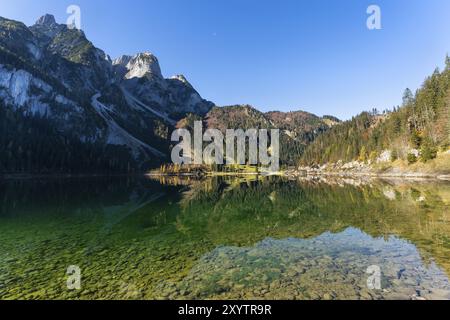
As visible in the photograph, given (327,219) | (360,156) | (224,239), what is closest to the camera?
(224,239)

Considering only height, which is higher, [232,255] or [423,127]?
[423,127]

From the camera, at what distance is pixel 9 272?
19875 mm

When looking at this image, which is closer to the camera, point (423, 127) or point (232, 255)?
point (232, 255)

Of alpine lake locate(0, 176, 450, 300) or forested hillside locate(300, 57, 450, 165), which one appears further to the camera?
forested hillside locate(300, 57, 450, 165)

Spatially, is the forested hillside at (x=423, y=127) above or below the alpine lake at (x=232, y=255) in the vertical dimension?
above

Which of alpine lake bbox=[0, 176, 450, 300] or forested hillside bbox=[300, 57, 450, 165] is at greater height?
forested hillside bbox=[300, 57, 450, 165]

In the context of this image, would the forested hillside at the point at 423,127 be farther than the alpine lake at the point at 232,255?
Yes

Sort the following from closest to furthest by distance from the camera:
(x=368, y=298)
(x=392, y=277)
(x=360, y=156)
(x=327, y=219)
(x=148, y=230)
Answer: (x=368, y=298)
(x=392, y=277)
(x=148, y=230)
(x=327, y=219)
(x=360, y=156)

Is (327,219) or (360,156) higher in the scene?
(360,156)
